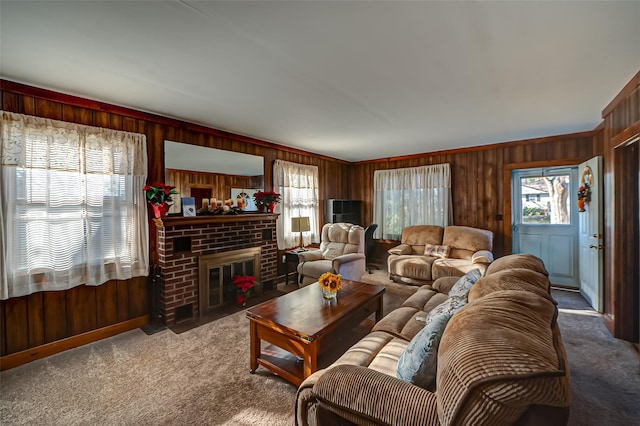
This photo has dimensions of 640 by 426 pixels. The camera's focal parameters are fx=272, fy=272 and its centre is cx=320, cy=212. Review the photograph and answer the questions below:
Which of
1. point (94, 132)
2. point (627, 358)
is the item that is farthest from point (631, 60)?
point (94, 132)

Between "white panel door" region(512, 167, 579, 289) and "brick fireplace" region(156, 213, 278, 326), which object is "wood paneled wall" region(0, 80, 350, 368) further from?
"white panel door" region(512, 167, 579, 289)

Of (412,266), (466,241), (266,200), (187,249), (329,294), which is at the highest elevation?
(266,200)

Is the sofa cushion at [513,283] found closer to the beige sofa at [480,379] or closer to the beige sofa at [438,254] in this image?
the beige sofa at [480,379]

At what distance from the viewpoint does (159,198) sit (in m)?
3.01

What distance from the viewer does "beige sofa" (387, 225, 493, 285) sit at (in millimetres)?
4016

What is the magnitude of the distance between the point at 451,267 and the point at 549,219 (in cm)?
215

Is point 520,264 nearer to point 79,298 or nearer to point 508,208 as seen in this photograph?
point 508,208

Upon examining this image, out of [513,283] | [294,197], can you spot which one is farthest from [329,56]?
[294,197]

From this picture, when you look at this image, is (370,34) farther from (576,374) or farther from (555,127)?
(555,127)

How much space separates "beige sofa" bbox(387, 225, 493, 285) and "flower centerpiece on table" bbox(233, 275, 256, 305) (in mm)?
2317

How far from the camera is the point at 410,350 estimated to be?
1.34m

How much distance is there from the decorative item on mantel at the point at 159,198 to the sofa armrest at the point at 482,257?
4.17 m

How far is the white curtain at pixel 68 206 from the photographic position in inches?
91.7

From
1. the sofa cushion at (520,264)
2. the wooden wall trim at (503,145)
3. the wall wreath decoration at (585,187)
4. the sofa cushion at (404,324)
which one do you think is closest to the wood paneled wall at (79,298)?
the sofa cushion at (404,324)
